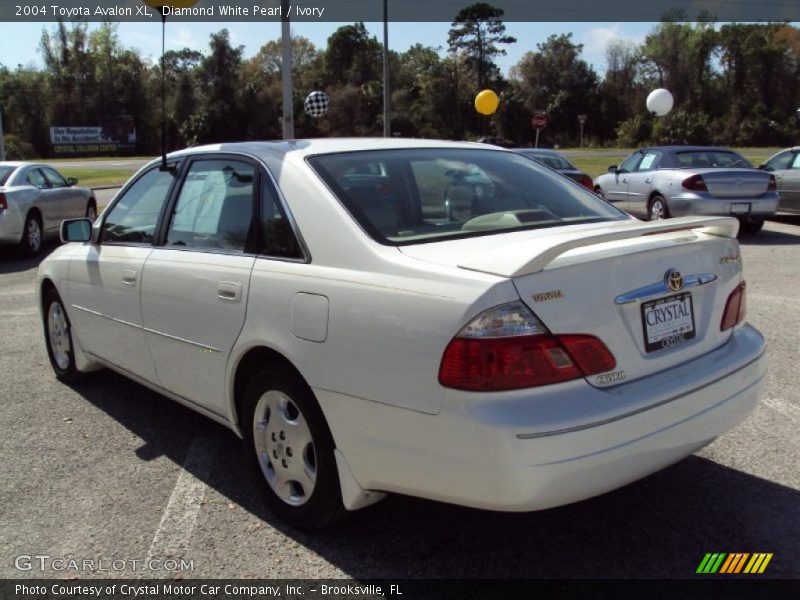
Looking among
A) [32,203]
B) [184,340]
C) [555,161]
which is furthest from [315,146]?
[555,161]

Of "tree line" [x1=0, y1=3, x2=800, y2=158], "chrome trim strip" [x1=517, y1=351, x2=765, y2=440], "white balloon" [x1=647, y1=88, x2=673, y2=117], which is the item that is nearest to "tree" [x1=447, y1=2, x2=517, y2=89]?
"tree line" [x1=0, y1=3, x2=800, y2=158]

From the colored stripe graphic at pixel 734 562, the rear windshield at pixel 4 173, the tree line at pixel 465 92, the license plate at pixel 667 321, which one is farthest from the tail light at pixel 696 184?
the tree line at pixel 465 92

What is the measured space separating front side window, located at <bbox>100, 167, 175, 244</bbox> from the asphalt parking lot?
1.14 meters

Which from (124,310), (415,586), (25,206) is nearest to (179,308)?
(124,310)

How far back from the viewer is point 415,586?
105 inches

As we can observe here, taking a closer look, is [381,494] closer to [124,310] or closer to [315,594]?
[315,594]

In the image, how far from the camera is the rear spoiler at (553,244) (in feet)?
7.78

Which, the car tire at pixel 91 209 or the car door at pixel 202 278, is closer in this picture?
the car door at pixel 202 278

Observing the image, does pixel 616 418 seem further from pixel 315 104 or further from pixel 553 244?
pixel 315 104

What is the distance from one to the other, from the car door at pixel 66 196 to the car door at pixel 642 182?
10.0 meters

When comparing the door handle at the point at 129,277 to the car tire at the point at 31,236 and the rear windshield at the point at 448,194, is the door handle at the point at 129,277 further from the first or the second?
the car tire at the point at 31,236

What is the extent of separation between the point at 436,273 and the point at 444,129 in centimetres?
6495

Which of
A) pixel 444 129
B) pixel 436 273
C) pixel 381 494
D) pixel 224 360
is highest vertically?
pixel 444 129

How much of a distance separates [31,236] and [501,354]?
1120 cm
